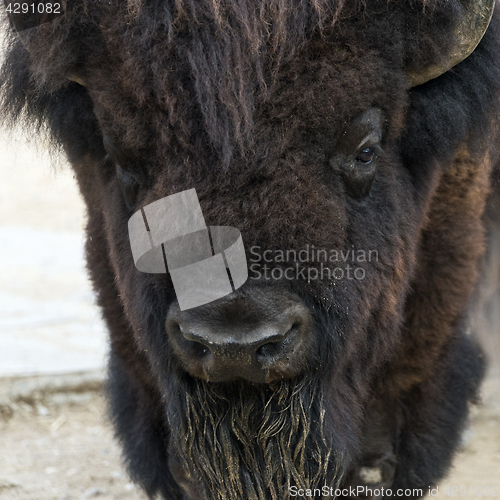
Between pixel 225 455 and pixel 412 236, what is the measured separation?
938 millimetres

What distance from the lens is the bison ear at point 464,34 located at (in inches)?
76.3

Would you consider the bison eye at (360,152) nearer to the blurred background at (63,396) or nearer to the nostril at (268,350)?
the nostril at (268,350)

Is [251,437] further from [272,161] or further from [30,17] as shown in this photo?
[30,17]

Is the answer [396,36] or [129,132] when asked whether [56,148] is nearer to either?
[129,132]

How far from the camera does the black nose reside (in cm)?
168

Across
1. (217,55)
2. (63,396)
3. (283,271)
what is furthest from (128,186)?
(63,396)

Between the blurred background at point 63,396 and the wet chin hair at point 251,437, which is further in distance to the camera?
the blurred background at point 63,396

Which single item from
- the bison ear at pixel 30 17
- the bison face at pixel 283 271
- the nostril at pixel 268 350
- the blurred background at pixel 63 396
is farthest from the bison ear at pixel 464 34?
the blurred background at pixel 63 396

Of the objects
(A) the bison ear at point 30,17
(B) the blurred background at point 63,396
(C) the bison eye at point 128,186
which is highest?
(A) the bison ear at point 30,17

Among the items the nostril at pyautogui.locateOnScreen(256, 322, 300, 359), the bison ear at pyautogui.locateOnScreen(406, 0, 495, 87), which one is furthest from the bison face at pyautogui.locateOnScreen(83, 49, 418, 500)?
the bison ear at pyautogui.locateOnScreen(406, 0, 495, 87)

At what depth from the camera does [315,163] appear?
186 cm

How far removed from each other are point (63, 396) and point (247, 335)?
3.04m

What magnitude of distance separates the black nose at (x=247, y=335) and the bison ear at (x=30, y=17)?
0.93m

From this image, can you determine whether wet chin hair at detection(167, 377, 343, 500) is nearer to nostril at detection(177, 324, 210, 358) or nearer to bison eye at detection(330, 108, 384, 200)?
nostril at detection(177, 324, 210, 358)
